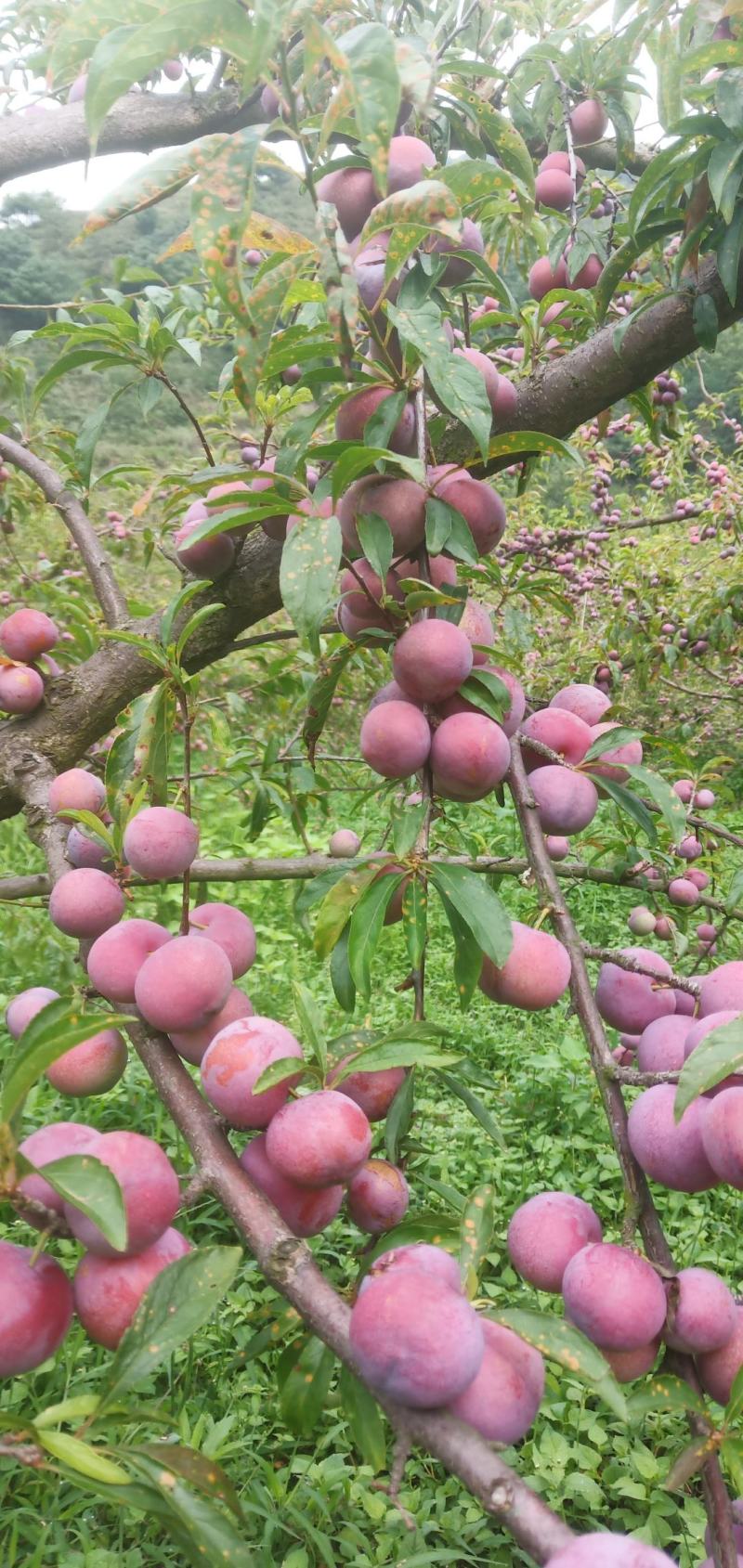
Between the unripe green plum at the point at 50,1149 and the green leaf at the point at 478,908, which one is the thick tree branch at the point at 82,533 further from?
the unripe green plum at the point at 50,1149

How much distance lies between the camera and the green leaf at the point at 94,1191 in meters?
0.48

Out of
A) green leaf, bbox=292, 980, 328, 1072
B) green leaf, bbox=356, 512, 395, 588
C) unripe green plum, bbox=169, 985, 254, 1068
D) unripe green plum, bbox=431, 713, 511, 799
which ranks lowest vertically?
unripe green plum, bbox=169, 985, 254, 1068

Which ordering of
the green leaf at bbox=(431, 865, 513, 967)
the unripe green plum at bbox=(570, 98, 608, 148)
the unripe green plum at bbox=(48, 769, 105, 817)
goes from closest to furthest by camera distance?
1. the green leaf at bbox=(431, 865, 513, 967)
2. the unripe green plum at bbox=(48, 769, 105, 817)
3. the unripe green plum at bbox=(570, 98, 608, 148)

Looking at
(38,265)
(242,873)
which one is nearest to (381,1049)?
(242,873)

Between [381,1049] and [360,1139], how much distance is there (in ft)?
0.20

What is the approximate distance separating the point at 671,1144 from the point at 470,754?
0.34m

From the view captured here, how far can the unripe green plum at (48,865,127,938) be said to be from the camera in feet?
2.81

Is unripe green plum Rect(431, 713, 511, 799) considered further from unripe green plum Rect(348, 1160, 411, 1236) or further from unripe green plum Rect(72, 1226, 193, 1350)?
unripe green plum Rect(72, 1226, 193, 1350)

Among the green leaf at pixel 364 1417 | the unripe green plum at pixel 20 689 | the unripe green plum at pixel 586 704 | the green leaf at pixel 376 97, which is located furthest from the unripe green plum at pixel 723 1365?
the unripe green plum at pixel 20 689

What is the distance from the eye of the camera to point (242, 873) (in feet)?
5.76

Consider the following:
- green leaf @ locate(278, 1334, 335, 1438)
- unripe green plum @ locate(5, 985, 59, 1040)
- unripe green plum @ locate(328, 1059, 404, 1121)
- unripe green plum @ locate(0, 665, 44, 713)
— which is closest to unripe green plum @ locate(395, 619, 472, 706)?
unripe green plum @ locate(328, 1059, 404, 1121)

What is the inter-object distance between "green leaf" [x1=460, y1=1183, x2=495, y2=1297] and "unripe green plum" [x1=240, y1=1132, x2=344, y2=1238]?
9cm

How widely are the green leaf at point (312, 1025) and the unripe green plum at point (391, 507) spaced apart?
39 cm

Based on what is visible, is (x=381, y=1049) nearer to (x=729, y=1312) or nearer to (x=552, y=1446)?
(x=729, y=1312)
